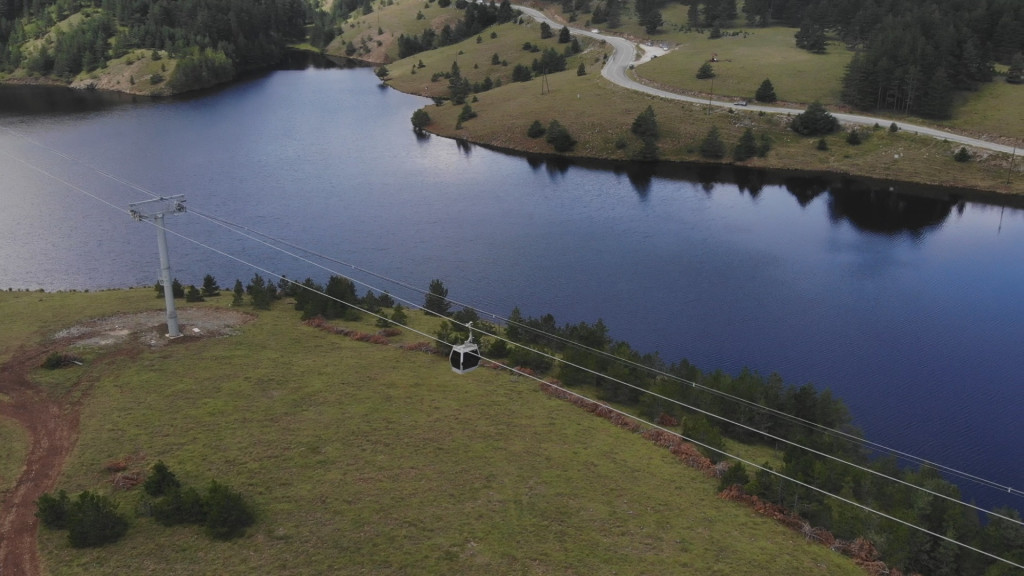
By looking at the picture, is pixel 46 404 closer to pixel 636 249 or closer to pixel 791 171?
pixel 636 249

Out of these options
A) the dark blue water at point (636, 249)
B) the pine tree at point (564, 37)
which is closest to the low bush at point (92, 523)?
the dark blue water at point (636, 249)

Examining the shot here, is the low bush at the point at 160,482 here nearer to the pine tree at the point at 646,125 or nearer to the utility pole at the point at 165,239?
the utility pole at the point at 165,239

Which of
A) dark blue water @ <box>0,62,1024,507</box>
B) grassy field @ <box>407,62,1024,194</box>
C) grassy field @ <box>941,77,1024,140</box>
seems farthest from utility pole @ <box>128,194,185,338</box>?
grassy field @ <box>941,77,1024,140</box>

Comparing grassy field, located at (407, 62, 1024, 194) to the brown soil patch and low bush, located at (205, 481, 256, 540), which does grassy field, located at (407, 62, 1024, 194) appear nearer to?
the brown soil patch

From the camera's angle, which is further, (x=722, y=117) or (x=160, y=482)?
(x=722, y=117)

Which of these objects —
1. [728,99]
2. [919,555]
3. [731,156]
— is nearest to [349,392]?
[919,555]

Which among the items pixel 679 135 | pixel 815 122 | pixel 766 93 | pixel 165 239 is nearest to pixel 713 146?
pixel 679 135
